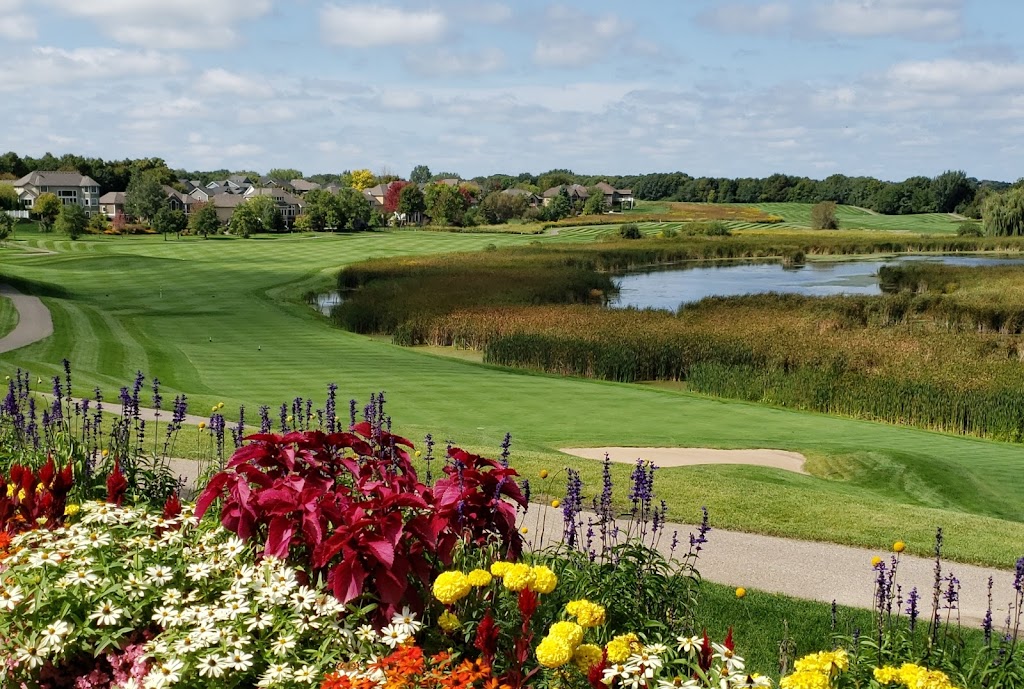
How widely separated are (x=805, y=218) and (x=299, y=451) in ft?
490

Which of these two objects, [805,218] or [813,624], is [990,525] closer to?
[813,624]

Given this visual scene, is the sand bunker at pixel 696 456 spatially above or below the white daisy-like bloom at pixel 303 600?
below

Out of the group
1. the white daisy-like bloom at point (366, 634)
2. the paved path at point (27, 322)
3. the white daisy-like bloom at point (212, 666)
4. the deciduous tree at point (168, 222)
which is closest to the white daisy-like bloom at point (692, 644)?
the white daisy-like bloom at point (366, 634)

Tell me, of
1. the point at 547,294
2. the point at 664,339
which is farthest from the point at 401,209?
the point at 664,339

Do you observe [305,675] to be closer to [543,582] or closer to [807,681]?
[543,582]

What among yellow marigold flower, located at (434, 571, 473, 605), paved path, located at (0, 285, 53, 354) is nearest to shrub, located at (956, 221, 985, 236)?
paved path, located at (0, 285, 53, 354)

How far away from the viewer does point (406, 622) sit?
14.4 ft

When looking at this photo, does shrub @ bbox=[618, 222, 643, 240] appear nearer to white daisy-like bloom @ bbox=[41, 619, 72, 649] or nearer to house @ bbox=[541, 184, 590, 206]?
A: house @ bbox=[541, 184, 590, 206]

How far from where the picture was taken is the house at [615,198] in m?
172

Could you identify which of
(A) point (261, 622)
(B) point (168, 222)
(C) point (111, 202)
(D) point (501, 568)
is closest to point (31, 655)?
(A) point (261, 622)

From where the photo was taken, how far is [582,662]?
4.05m

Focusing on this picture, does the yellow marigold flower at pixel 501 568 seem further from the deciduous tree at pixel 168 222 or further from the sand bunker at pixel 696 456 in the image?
the deciduous tree at pixel 168 222

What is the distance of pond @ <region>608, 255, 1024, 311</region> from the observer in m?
52.8

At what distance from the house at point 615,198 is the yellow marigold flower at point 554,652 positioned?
533 ft
